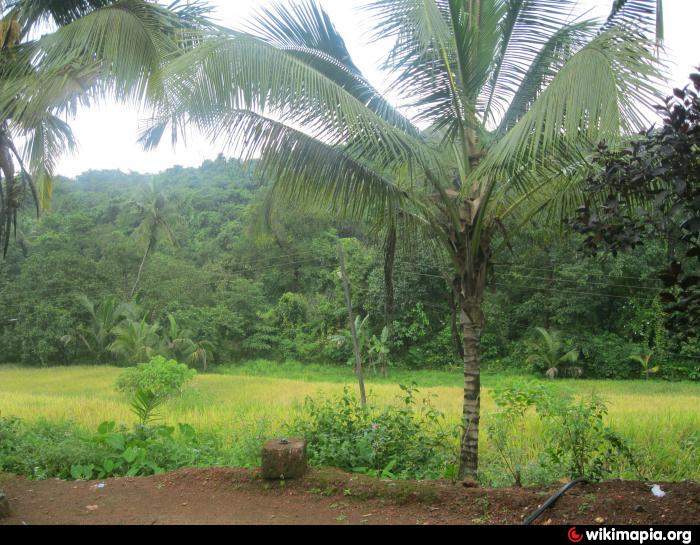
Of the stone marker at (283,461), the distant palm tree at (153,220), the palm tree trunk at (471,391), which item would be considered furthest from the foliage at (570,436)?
the distant palm tree at (153,220)

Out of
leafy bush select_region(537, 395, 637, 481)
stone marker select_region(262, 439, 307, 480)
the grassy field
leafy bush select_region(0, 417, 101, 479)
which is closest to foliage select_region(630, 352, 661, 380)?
the grassy field

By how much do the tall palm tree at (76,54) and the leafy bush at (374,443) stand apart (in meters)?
2.96

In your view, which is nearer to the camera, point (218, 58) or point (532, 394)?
point (218, 58)

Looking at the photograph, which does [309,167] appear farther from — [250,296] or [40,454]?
[250,296]

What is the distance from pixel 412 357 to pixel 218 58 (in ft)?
43.9

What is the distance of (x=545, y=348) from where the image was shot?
15.1 meters

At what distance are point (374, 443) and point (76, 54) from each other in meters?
3.80

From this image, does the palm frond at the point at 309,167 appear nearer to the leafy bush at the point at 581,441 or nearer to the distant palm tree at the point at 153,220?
the leafy bush at the point at 581,441

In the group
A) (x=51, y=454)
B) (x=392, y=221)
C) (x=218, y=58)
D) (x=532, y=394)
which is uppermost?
(x=218, y=58)

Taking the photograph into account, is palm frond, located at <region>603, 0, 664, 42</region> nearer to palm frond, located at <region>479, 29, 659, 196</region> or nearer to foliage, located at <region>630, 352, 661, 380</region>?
palm frond, located at <region>479, 29, 659, 196</region>

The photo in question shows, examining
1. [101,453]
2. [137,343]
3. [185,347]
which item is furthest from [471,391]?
[185,347]

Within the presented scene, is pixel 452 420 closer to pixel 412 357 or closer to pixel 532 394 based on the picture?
pixel 532 394

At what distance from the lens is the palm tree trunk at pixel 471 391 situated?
4367 mm
